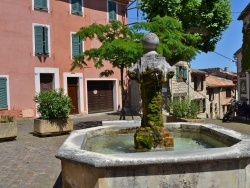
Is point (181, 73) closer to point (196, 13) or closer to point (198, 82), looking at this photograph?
point (198, 82)

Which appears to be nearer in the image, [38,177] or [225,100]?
[38,177]

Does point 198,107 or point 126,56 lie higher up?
point 126,56

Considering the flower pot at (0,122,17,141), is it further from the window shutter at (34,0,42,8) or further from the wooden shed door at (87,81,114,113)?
the wooden shed door at (87,81,114,113)

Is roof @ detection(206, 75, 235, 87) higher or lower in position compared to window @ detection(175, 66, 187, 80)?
lower

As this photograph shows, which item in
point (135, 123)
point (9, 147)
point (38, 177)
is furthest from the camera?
point (9, 147)

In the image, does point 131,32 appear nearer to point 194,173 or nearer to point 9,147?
point 9,147

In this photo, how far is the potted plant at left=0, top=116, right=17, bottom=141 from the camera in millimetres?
10430

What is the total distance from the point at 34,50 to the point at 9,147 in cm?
1006

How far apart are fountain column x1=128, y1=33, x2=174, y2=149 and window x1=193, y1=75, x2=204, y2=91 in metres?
28.2

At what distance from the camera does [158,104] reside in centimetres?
548

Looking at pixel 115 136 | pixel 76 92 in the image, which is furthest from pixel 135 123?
pixel 76 92

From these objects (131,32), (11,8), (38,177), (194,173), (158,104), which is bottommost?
(38,177)

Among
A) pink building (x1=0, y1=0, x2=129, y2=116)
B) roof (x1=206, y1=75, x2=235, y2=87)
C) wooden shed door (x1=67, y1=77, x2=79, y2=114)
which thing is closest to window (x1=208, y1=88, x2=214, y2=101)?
roof (x1=206, y1=75, x2=235, y2=87)

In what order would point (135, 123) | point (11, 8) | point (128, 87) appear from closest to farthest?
point (135, 123) < point (11, 8) < point (128, 87)
